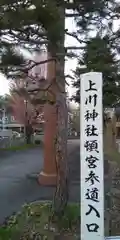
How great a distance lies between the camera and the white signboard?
319cm

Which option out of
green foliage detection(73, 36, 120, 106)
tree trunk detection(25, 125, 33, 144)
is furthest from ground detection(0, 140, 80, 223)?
tree trunk detection(25, 125, 33, 144)

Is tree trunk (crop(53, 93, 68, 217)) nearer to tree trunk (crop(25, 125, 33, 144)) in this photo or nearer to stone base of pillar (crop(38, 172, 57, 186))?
stone base of pillar (crop(38, 172, 57, 186))

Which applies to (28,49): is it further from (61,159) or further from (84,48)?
(61,159)

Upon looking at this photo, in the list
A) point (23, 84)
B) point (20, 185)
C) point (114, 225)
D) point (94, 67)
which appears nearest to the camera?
point (94, 67)

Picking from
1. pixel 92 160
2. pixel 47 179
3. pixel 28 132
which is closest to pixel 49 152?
pixel 47 179

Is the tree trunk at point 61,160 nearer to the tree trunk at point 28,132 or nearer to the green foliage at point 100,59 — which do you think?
the green foliage at point 100,59

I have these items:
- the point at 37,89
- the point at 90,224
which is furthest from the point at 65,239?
the point at 37,89

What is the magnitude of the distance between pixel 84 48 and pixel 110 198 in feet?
6.59

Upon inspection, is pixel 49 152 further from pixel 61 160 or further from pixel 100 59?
pixel 100 59

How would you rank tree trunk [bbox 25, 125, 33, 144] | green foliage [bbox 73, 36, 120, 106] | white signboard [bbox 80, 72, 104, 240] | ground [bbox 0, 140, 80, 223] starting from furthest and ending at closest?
tree trunk [bbox 25, 125, 33, 144] < ground [bbox 0, 140, 80, 223] < green foliage [bbox 73, 36, 120, 106] < white signboard [bbox 80, 72, 104, 240]

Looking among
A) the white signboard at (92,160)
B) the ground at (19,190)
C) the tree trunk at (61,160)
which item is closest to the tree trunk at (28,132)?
the ground at (19,190)

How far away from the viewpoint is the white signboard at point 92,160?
10.5ft

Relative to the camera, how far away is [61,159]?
4.89 metres

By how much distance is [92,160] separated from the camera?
10.7ft
